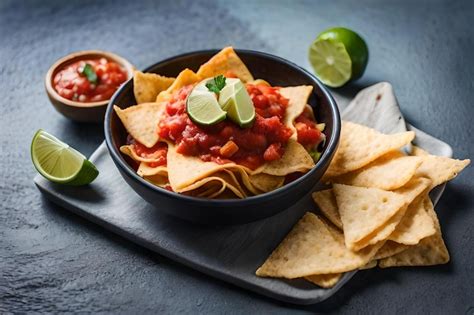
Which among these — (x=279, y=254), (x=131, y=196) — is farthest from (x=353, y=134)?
(x=131, y=196)

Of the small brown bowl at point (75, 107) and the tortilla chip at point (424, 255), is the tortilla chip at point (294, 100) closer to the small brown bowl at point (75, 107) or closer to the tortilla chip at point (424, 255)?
the tortilla chip at point (424, 255)

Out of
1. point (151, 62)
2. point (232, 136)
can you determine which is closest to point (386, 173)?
point (232, 136)

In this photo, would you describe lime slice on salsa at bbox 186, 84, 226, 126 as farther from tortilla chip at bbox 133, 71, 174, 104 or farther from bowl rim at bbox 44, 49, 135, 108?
bowl rim at bbox 44, 49, 135, 108

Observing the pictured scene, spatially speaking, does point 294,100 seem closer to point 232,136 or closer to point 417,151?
point 232,136

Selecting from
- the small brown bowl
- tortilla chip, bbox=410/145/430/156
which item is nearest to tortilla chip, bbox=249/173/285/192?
tortilla chip, bbox=410/145/430/156

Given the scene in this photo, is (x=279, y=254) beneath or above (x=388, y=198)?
beneath

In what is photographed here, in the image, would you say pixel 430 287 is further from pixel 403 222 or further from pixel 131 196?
pixel 131 196
